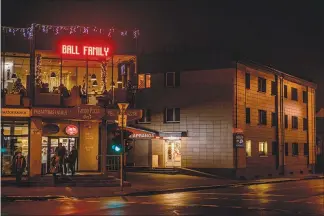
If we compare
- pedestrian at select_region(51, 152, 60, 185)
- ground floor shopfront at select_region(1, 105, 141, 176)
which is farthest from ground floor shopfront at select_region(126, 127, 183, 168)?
pedestrian at select_region(51, 152, 60, 185)

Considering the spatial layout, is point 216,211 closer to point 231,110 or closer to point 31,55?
point 31,55

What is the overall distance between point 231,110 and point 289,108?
11365mm

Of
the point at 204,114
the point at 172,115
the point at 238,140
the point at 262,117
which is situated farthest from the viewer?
the point at 262,117

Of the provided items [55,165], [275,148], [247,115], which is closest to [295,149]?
Result: [275,148]

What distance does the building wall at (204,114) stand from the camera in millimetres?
39781

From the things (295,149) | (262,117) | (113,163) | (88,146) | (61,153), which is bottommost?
(113,163)

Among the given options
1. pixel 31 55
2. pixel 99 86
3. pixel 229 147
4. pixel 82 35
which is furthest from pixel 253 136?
pixel 31 55

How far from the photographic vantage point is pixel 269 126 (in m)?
45.4

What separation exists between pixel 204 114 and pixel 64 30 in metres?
13.4

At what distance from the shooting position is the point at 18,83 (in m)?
29.5

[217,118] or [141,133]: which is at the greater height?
[217,118]

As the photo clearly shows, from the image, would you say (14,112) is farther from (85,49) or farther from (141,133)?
(141,133)

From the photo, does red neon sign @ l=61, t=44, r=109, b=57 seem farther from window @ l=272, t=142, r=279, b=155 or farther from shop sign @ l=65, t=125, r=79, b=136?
window @ l=272, t=142, r=279, b=155

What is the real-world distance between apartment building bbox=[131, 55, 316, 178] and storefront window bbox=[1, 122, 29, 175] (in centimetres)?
1308
